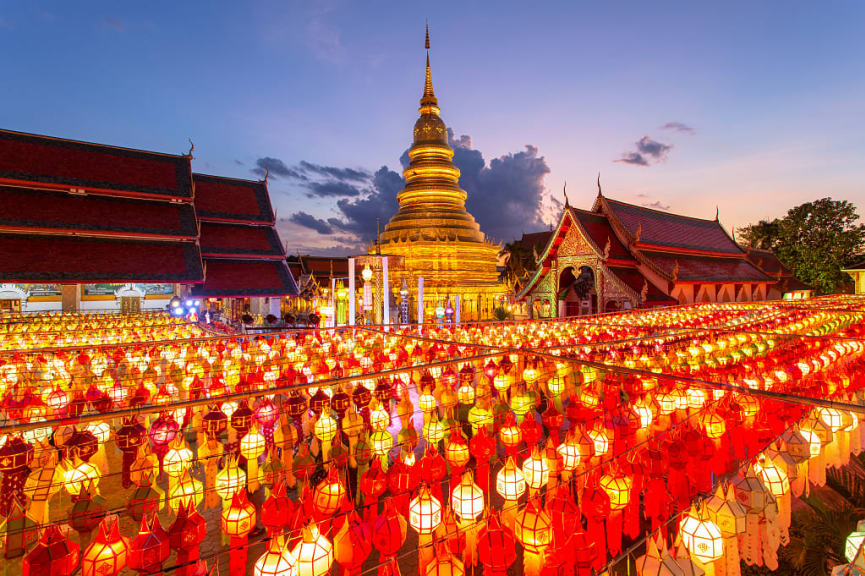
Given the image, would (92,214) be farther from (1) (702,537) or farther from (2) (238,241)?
(1) (702,537)

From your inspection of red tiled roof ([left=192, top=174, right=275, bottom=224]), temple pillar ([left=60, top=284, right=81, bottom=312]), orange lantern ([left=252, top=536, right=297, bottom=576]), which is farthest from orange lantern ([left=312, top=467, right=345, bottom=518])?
temple pillar ([left=60, top=284, right=81, bottom=312])

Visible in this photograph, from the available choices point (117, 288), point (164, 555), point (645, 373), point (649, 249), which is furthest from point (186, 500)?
point (117, 288)

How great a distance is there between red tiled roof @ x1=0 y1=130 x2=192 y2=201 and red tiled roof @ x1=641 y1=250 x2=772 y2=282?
21.4m

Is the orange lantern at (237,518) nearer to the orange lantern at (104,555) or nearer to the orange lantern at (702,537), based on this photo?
the orange lantern at (104,555)

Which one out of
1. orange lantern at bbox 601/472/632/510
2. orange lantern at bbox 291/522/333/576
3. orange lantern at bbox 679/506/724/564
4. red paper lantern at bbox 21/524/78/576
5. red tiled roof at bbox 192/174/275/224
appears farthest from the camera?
red tiled roof at bbox 192/174/275/224

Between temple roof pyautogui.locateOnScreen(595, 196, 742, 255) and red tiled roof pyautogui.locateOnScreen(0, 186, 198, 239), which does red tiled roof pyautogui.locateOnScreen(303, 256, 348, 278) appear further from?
temple roof pyautogui.locateOnScreen(595, 196, 742, 255)

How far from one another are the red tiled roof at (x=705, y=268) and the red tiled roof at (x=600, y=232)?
1.08 metres

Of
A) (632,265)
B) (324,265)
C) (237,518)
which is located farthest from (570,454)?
(324,265)

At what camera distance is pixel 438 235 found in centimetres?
3048

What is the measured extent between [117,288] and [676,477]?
29.9 m

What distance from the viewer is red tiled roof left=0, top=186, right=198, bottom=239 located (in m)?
15.2

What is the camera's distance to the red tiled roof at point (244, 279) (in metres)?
17.6

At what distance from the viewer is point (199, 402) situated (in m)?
3.27

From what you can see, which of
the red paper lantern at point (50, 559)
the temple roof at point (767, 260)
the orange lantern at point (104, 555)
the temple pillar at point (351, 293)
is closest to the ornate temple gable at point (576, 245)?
the temple pillar at point (351, 293)
